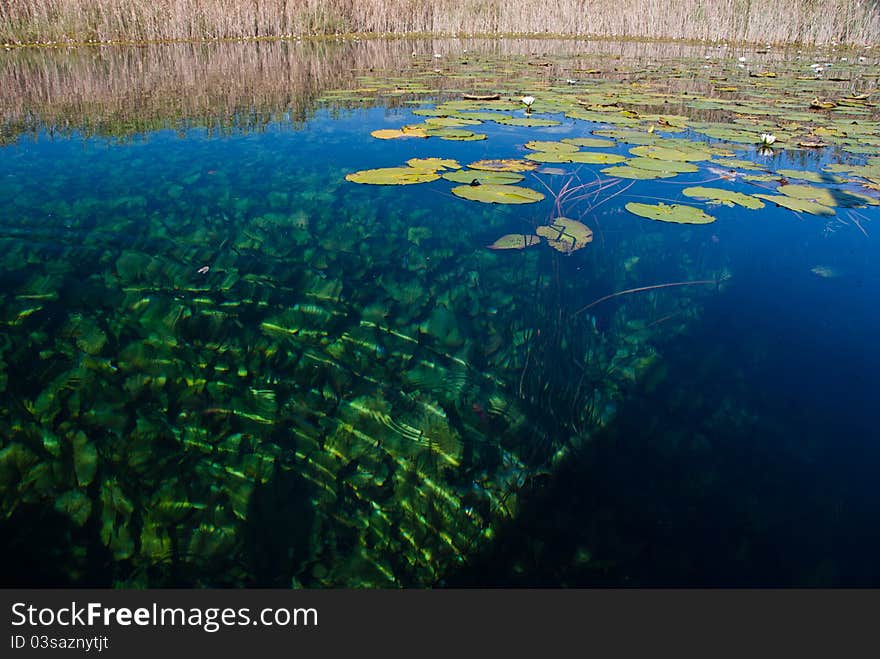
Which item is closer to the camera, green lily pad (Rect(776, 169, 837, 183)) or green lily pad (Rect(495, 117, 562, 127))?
green lily pad (Rect(776, 169, 837, 183))

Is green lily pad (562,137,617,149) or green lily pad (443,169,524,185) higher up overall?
green lily pad (562,137,617,149)

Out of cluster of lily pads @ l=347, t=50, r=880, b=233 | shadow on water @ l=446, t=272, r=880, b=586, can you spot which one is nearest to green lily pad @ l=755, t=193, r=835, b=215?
cluster of lily pads @ l=347, t=50, r=880, b=233

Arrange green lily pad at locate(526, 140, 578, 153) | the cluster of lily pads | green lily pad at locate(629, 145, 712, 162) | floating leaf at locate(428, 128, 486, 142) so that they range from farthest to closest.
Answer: floating leaf at locate(428, 128, 486, 142)
green lily pad at locate(526, 140, 578, 153)
green lily pad at locate(629, 145, 712, 162)
the cluster of lily pads

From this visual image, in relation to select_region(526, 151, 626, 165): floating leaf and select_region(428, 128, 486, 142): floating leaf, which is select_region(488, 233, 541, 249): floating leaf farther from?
select_region(428, 128, 486, 142): floating leaf

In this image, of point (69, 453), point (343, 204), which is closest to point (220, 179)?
point (343, 204)

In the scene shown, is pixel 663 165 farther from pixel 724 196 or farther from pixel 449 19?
pixel 449 19

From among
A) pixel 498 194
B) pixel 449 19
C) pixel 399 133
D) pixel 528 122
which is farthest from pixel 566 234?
pixel 449 19

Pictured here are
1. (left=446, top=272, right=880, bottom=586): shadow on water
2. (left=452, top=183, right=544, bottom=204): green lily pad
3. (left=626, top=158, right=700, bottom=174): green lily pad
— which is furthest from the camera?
(left=626, top=158, right=700, bottom=174): green lily pad
